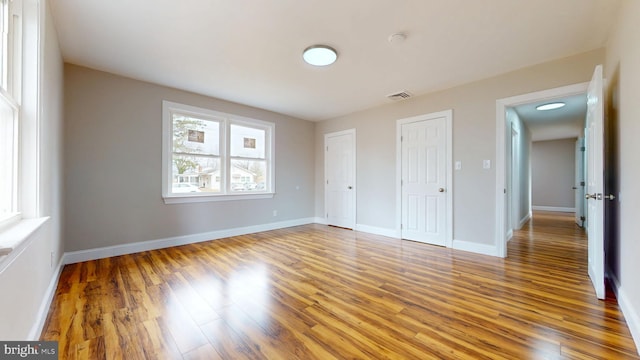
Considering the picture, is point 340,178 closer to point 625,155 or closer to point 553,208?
point 625,155

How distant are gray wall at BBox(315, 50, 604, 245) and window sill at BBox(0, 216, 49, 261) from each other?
171 inches

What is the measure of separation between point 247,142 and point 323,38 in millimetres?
2907

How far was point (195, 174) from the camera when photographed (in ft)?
14.0

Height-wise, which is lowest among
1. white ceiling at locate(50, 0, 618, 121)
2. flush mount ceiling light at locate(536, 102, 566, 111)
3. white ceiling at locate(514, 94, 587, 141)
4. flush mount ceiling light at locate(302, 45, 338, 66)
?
flush mount ceiling light at locate(536, 102, 566, 111)

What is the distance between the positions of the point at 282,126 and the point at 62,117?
11.0ft

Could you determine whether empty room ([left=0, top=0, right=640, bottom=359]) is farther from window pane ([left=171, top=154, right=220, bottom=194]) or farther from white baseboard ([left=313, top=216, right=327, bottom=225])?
white baseboard ([left=313, top=216, right=327, bottom=225])

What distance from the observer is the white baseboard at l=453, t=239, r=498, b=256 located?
11.5ft

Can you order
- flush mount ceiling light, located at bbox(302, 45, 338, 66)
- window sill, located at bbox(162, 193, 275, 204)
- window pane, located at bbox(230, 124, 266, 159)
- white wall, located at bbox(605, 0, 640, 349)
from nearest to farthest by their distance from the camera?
1. white wall, located at bbox(605, 0, 640, 349)
2. flush mount ceiling light, located at bbox(302, 45, 338, 66)
3. window sill, located at bbox(162, 193, 275, 204)
4. window pane, located at bbox(230, 124, 266, 159)

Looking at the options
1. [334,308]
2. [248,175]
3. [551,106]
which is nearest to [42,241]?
[334,308]

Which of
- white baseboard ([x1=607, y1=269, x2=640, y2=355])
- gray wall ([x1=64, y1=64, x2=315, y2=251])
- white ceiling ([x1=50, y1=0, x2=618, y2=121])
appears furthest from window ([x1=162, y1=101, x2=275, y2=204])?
white baseboard ([x1=607, y1=269, x2=640, y2=355])

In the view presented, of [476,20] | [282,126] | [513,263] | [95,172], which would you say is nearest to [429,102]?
[476,20]

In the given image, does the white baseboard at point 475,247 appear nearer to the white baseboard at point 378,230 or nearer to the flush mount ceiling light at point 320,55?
the white baseboard at point 378,230

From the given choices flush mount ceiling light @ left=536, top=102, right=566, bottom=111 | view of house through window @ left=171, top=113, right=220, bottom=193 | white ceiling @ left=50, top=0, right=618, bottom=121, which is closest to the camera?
white ceiling @ left=50, top=0, right=618, bottom=121

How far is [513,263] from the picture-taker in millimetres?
3172
